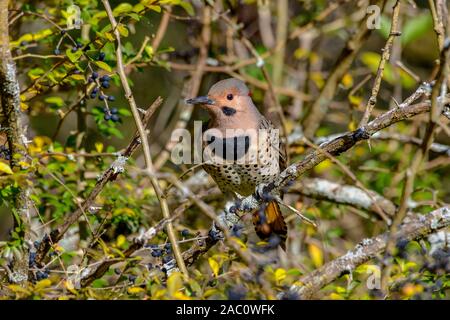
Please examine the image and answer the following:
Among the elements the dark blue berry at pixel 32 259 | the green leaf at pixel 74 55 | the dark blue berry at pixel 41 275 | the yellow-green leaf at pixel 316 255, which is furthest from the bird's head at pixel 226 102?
the dark blue berry at pixel 41 275

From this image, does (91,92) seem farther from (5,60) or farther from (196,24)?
(196,24)

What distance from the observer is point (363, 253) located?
8.31 feet

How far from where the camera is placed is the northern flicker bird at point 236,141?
12.4 feet

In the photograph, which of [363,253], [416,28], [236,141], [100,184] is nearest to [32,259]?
[100,184]

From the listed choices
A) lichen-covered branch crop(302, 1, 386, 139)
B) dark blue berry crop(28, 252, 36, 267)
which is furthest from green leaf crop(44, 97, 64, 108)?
lichen-covered branch crop(302, 1, 386, 139)

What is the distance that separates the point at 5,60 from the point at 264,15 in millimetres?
3018

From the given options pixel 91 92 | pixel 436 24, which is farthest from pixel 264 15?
pixel 436 24

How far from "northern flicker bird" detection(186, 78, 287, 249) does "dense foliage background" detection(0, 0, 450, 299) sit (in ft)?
0.75

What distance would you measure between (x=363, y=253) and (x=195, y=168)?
2.84ft

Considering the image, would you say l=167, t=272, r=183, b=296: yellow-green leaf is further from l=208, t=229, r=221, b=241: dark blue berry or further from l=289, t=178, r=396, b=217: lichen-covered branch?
l=289, t=178, r=396, b=217: lichen-covered branch

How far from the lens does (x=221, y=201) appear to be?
454 cm

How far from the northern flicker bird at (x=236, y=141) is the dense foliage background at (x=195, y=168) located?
9.0 inches

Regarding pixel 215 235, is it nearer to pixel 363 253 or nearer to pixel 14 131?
pixel 363 253

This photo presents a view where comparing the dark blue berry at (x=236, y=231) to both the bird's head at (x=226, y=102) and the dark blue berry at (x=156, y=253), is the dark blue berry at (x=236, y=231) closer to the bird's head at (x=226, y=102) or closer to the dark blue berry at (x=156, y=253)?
Result: the dark blue berry at (x=156, y=253)
